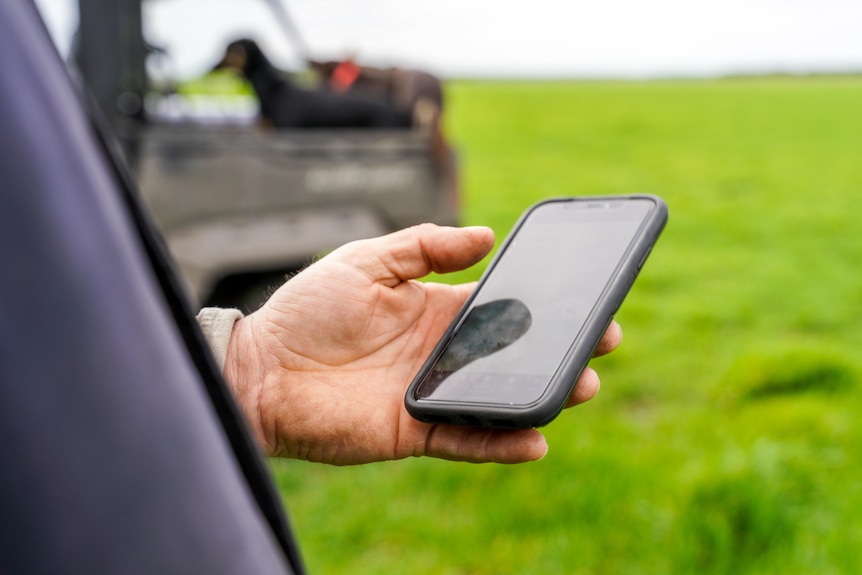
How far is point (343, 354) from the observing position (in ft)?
4.45

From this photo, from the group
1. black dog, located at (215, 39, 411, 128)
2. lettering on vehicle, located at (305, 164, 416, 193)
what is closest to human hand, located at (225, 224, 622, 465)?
lettering on vehicle, located at (305, 164, 416, 193)

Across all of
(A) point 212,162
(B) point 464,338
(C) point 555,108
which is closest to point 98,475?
(B) point 464,338

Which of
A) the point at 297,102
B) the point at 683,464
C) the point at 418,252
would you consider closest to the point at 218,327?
the point at 418,252

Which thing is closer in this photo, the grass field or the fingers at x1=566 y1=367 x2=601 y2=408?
the fingers at x1=566 y1=367 x2=601 y2=408

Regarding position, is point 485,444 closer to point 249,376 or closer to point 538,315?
point 538,315

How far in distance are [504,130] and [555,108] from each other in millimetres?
4289

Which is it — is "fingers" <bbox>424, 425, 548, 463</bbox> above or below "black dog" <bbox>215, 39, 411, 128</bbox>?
above

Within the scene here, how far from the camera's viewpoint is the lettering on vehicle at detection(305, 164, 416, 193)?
450cm

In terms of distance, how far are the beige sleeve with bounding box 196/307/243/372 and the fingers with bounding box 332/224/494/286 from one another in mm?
179

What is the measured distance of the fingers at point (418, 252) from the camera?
4.33 ft

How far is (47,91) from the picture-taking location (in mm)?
498

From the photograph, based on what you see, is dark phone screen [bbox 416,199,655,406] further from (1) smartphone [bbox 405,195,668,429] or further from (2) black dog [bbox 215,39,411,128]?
(2) black dog [bbox 215,39,411,128]

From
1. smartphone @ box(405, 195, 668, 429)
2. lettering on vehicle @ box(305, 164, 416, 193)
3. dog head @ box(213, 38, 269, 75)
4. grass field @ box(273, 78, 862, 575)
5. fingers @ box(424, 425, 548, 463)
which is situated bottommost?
grass field @ box(273, 78, 862, 575)

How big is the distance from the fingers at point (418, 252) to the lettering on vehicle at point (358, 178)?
10.3 ft
